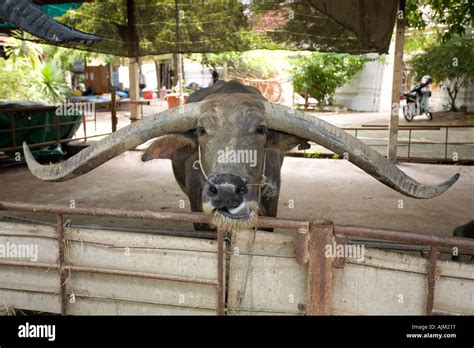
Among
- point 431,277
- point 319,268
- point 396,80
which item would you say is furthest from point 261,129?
point 396,80

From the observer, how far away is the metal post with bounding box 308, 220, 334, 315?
2160mm

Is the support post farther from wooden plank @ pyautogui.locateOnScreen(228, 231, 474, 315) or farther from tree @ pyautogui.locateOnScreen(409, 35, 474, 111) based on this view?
tree @ pyautogui.locateOnScreen(409, 35, 474, 111)

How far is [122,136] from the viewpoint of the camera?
3.01 metres

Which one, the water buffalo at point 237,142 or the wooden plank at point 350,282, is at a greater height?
the water buffalo at point 237,142

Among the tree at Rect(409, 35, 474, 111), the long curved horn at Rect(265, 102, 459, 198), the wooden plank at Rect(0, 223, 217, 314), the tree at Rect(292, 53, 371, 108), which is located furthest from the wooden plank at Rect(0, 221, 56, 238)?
the tree at Rect(292, 53, 371, 108)

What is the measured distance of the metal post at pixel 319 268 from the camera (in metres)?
2.16

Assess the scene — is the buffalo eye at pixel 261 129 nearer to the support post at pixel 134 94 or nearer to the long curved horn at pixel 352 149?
the long curved horn at pixel 352 149

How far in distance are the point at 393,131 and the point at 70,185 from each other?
4834mm

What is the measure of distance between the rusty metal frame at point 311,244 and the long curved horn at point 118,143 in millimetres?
566

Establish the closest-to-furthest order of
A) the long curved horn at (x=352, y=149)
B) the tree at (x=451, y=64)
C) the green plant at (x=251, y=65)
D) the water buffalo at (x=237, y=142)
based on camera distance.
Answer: the water buffalo at (x=237, y=142) → the long curved horn at (x=352, y=149) → the tree at (x=451, y=64) → the green plant at (x=251, y=65)

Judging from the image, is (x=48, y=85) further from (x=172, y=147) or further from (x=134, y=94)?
(x=172, y=147)

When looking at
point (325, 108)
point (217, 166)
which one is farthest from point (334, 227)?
point (325, 108)

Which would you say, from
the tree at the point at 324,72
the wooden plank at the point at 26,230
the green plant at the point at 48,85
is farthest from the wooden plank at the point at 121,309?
the tree at the point at 324,72
